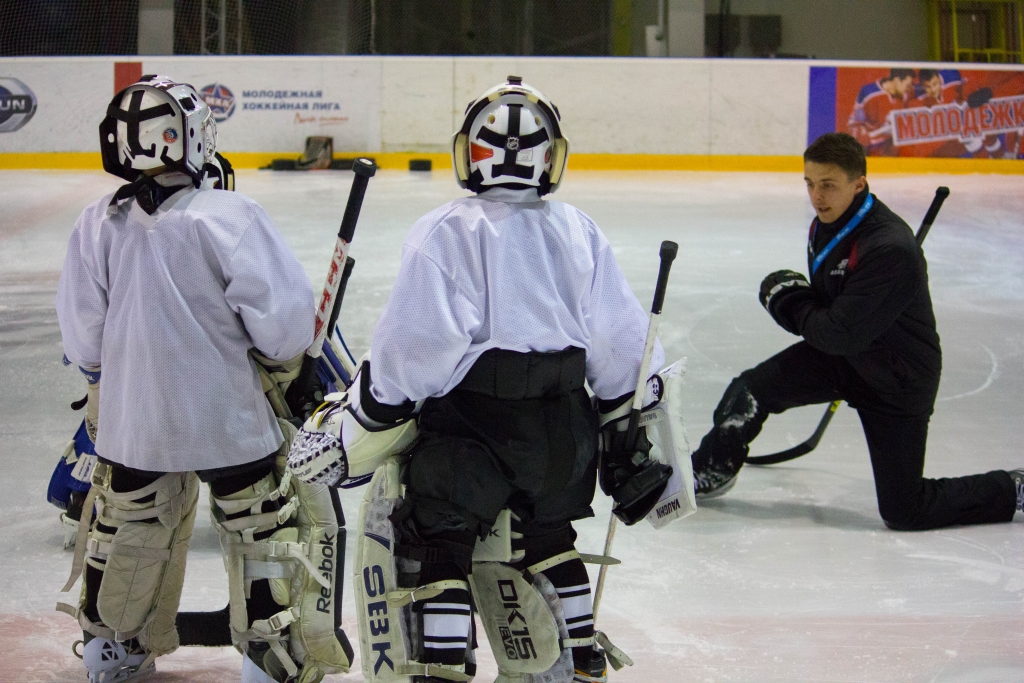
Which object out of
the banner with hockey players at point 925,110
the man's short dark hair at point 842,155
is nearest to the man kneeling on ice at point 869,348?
the man's short dark hair at point 842,155

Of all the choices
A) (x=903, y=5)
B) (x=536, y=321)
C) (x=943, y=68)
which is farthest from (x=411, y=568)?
(x=903, y=5)

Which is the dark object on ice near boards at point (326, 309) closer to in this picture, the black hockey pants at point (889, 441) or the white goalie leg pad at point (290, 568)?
the white goalie leg pad at point (290, 568)

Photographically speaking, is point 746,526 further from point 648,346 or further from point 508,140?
point 508,140

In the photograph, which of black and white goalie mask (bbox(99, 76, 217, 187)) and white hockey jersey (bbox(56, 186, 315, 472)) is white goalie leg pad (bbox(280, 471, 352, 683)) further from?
black and white goalie mask (bbox(99, 76, 217, 187))

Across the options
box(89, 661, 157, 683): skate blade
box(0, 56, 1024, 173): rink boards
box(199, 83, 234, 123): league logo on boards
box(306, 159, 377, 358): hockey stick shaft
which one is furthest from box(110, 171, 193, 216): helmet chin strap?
box(199, 83, 234, 123): league logo on boards

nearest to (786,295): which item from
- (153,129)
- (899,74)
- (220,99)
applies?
(153,129)

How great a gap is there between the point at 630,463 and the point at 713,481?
1622mm

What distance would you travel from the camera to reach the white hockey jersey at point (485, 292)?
6.04ft

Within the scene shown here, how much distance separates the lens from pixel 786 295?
3.41 m

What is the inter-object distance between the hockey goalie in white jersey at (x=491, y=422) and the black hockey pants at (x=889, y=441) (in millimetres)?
1535

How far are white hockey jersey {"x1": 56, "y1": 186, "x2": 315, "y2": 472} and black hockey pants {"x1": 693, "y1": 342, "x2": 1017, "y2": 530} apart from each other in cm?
177

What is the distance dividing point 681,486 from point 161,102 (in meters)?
1.24

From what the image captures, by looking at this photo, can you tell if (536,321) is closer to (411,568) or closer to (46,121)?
(411,568)

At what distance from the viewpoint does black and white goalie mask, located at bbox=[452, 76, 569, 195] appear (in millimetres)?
1947
